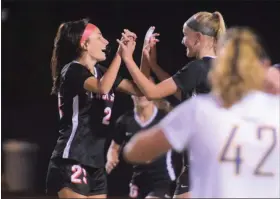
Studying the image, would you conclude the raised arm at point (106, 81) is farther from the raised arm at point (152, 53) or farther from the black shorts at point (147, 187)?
the black shorts at point (147, 187)

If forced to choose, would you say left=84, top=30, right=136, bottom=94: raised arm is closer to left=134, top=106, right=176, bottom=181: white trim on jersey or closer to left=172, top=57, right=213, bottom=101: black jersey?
left=172, top=57, right=213, bottom=101: black jersey

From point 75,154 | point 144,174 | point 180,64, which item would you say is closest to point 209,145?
point 75,154

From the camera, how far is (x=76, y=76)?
4.77m

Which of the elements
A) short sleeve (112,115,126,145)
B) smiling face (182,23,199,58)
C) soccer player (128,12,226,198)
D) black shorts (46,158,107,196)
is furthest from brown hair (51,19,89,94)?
short sleeve (112,115,126,145)

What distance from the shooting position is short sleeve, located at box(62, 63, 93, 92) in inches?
187

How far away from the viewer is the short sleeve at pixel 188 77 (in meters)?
4.60

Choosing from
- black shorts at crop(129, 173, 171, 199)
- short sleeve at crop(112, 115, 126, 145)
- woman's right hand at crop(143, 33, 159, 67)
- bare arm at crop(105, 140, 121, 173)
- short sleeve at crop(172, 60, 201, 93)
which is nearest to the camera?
short sleeve at crop(172, 60, 201, 93)

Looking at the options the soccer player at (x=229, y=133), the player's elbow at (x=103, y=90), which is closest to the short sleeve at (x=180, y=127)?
the soccer player at (x=229, y=133)

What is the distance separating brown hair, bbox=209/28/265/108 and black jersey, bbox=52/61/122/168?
1798 mm

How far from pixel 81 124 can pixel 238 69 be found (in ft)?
6.30

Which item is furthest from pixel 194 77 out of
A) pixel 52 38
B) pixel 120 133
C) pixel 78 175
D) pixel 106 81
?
pixel 52 38

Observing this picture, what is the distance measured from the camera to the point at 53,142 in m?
10.8

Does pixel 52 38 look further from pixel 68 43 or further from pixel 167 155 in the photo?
pixel 68 43

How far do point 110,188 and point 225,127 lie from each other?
7.40 meters
